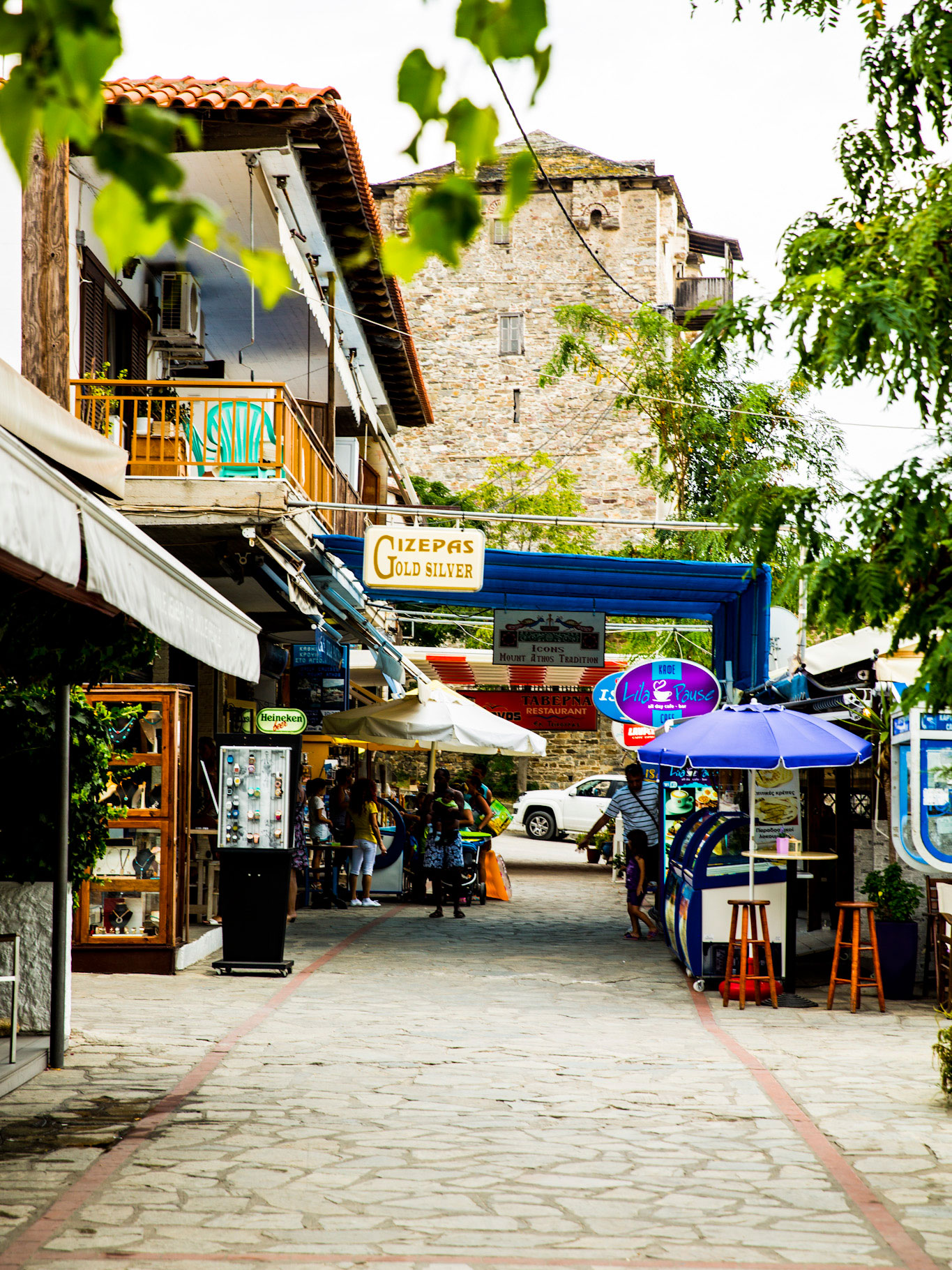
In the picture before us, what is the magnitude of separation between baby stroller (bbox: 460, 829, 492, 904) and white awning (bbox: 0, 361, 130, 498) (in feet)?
37.4

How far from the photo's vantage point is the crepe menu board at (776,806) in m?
10.7

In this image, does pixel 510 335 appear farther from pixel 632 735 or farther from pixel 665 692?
pixel 665 692

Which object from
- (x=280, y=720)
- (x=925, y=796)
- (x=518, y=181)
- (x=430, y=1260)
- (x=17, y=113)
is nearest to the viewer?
(x=17, y=113)

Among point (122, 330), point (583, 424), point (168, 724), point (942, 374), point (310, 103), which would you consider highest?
point (583, 424)

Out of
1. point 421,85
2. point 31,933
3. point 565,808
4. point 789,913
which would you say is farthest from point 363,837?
point 565,808

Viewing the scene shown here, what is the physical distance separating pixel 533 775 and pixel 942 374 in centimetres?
3732

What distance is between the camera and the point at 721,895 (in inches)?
426

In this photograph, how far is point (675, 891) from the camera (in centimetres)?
1215

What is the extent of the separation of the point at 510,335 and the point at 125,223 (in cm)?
4519

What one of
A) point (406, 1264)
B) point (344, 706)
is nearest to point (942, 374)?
point (406, 1264)

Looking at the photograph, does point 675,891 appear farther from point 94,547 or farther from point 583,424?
point 583,424

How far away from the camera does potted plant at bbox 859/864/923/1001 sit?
10.5m

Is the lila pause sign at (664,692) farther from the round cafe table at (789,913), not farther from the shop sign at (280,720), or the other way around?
the round cafe table at (789,913)

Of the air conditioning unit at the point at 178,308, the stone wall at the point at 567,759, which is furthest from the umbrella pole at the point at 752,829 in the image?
the stone wall at the point at 567,759
